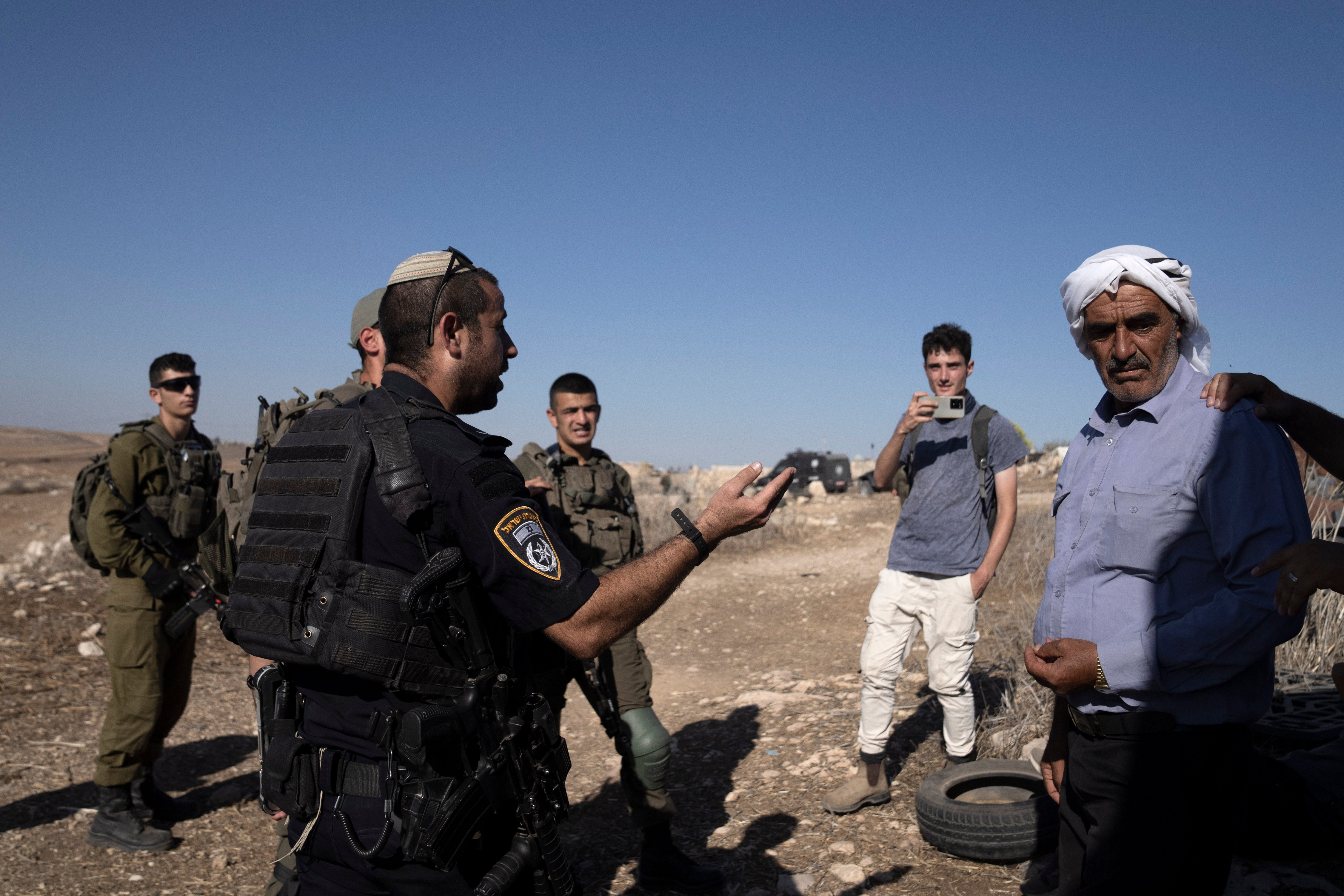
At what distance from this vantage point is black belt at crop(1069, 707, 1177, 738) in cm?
189

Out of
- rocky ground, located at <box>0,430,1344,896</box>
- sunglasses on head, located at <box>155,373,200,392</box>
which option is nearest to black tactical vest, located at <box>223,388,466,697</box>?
rocky ground, located at <box>0,430,1344,896</box>

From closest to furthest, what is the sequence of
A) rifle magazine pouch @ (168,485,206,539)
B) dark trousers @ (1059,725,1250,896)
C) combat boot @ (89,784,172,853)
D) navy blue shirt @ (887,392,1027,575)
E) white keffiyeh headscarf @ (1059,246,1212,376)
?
1. dark trousers @ (1059,725,1250,896)
2. white keffiyeh headscarf @ (1059,246,1212,376)
3. navy blue shirt @ (887,392,1027,575)
4. combat boot @ (89,784,172,853)
5. rifle magazine pouch @ (168,485,206,539)

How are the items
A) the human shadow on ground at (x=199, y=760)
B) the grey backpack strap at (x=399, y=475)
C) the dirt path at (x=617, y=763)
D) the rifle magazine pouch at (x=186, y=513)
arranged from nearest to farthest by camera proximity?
the grey backpack strap at (x=399, y=475), the dirt path at (x=617, y=763), the rifle magazine pouch at (x=186, y=513), the human shadow on ground at (x=199, y=760)

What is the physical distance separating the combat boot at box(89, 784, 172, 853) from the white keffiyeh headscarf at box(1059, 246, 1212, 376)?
4.81m

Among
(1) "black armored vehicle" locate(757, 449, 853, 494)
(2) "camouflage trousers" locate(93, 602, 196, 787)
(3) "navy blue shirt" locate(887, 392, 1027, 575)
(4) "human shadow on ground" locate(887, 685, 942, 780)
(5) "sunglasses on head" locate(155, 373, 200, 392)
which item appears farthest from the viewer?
(1) "black armored vehicle" locate(757, 449, 853, 494)

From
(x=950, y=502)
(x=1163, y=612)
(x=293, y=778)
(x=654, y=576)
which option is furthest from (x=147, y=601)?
(x=1163, y=612)

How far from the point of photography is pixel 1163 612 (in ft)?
6.32

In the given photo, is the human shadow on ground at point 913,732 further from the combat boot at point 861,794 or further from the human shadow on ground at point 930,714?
the combat boot at point 861,794

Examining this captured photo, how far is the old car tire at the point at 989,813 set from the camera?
10.6 feet

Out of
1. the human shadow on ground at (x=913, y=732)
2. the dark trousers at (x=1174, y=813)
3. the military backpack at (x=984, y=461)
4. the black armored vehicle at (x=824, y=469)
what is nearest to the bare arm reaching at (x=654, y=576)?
the dark trousers at (x=1174, y=813)

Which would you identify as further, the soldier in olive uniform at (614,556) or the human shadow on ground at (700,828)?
the human shadow on ground at (700,828)

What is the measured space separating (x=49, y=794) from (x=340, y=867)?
418cm

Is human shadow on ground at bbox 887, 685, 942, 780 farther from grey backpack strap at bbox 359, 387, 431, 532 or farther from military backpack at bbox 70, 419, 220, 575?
military backpack at bbox 70, 419, 220, 575

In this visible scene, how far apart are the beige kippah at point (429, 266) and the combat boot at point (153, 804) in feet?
12.3
